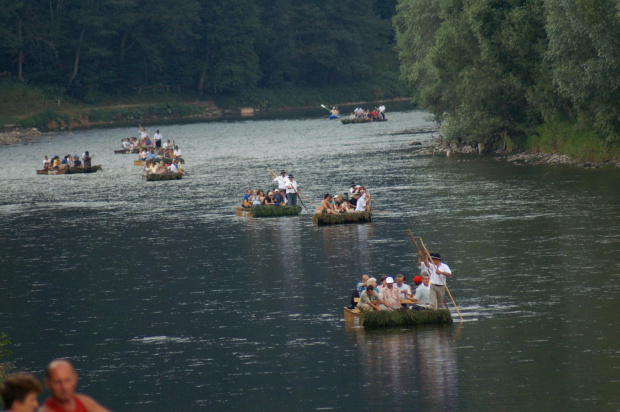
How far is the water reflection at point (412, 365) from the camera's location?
2070 centimetres

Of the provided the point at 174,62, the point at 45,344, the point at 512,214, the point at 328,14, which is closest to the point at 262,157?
the point at 512,214

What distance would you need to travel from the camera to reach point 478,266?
34.5 m

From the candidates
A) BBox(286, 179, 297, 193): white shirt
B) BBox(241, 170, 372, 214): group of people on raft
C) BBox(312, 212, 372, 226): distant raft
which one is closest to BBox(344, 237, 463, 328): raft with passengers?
BBox(312, 212, 372, 226): distant raft

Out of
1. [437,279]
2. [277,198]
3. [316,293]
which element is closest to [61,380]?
[437,279]

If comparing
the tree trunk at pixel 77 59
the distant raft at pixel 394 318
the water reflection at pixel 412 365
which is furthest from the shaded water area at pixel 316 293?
the tree trunk at pixel 77 59

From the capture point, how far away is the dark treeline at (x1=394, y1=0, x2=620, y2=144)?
165 feet

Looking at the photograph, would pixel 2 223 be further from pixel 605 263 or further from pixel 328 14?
pixel 328 14

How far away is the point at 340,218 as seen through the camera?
4641cm

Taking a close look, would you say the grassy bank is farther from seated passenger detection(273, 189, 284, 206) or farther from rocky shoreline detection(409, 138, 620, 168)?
seated passenger detection(273, 189, 284, 206)

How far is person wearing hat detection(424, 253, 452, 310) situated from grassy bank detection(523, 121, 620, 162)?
32666 millimetres

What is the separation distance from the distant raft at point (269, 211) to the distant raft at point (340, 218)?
13.4 feet

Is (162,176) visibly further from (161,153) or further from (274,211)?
(274,211)

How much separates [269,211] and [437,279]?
24.2 metres

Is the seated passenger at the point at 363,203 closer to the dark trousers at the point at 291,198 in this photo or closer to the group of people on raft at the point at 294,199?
the group of people on raft at the point at 294,199
